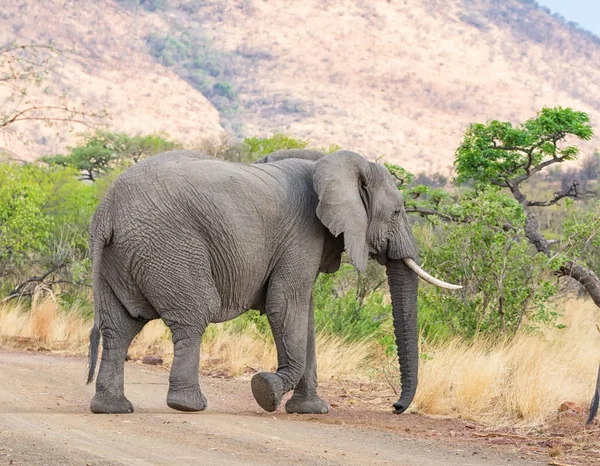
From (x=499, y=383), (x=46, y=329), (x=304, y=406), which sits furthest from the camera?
(x=46, y=329)

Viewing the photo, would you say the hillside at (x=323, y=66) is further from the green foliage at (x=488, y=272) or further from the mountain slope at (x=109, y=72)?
the green foliage at (x=488, y=272)

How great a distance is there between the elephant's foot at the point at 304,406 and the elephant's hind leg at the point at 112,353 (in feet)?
4.76

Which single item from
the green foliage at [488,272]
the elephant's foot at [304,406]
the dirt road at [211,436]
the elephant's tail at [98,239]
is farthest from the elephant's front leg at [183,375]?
the green foliage at [488,272]

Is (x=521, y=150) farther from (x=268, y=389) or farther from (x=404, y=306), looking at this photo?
(x=268, y=389)

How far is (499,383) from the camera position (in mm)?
10047

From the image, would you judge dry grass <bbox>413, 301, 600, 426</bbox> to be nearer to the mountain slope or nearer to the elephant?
the elephant

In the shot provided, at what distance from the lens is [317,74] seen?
11238cm

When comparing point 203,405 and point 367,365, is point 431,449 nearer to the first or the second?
point 203,405

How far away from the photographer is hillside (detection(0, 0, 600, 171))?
97.6 meters

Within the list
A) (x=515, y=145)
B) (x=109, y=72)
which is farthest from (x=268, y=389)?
(x=109, y=72)

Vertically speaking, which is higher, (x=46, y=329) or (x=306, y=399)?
(x=306, y=399)

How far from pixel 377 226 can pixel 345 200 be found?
621 millimetres

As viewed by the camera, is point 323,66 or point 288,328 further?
point 323,66

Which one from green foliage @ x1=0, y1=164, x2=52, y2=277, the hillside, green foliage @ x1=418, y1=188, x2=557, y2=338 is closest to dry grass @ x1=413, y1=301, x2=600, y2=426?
green foliage @ x1=418, y1=188, x2=557, y2=338
